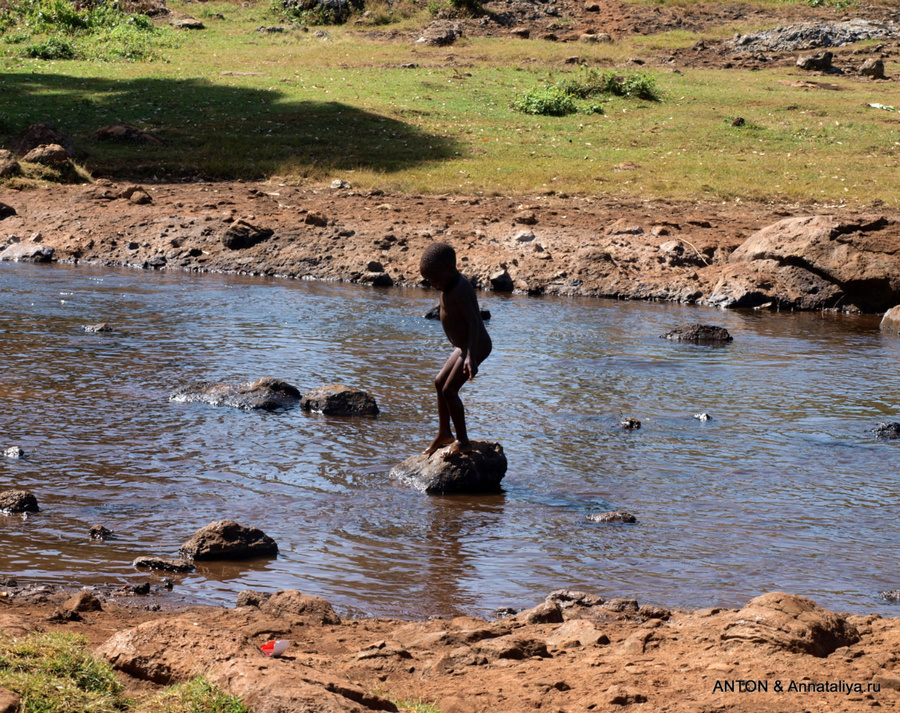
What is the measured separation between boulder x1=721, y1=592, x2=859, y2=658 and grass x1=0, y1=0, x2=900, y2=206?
1594 cm

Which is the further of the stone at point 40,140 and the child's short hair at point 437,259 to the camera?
the stone at point 40,140

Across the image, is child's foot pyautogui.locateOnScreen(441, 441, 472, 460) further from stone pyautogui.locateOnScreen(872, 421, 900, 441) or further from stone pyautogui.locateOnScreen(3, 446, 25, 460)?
stone pyautogui.locateOnScreen(872, 421, 900, 441)

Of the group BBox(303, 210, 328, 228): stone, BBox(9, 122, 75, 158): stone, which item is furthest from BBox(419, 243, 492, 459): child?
BBox(9, 122, 75, 158): stone

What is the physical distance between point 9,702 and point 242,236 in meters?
14.7

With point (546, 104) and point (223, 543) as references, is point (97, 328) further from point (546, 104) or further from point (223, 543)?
point (546, 104)

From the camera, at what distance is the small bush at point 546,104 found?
25922 mm

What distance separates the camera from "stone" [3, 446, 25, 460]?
24.0ft

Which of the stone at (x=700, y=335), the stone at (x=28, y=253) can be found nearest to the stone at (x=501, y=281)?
the stone at (x=700, y=335)

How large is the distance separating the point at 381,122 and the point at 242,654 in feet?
70.5

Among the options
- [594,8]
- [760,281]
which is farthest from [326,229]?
[594,8]

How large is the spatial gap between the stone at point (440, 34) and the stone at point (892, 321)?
22.6 metres

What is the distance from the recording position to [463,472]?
7004 millimetres

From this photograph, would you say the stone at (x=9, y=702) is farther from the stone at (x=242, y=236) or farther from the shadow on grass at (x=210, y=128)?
the shadow on grass at (x=210, y=128)

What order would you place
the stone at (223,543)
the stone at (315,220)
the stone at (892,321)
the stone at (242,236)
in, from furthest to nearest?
the stone at (315,220) < the stone at (242,236) < the stone at (892,321) < the stone at (223,543)
